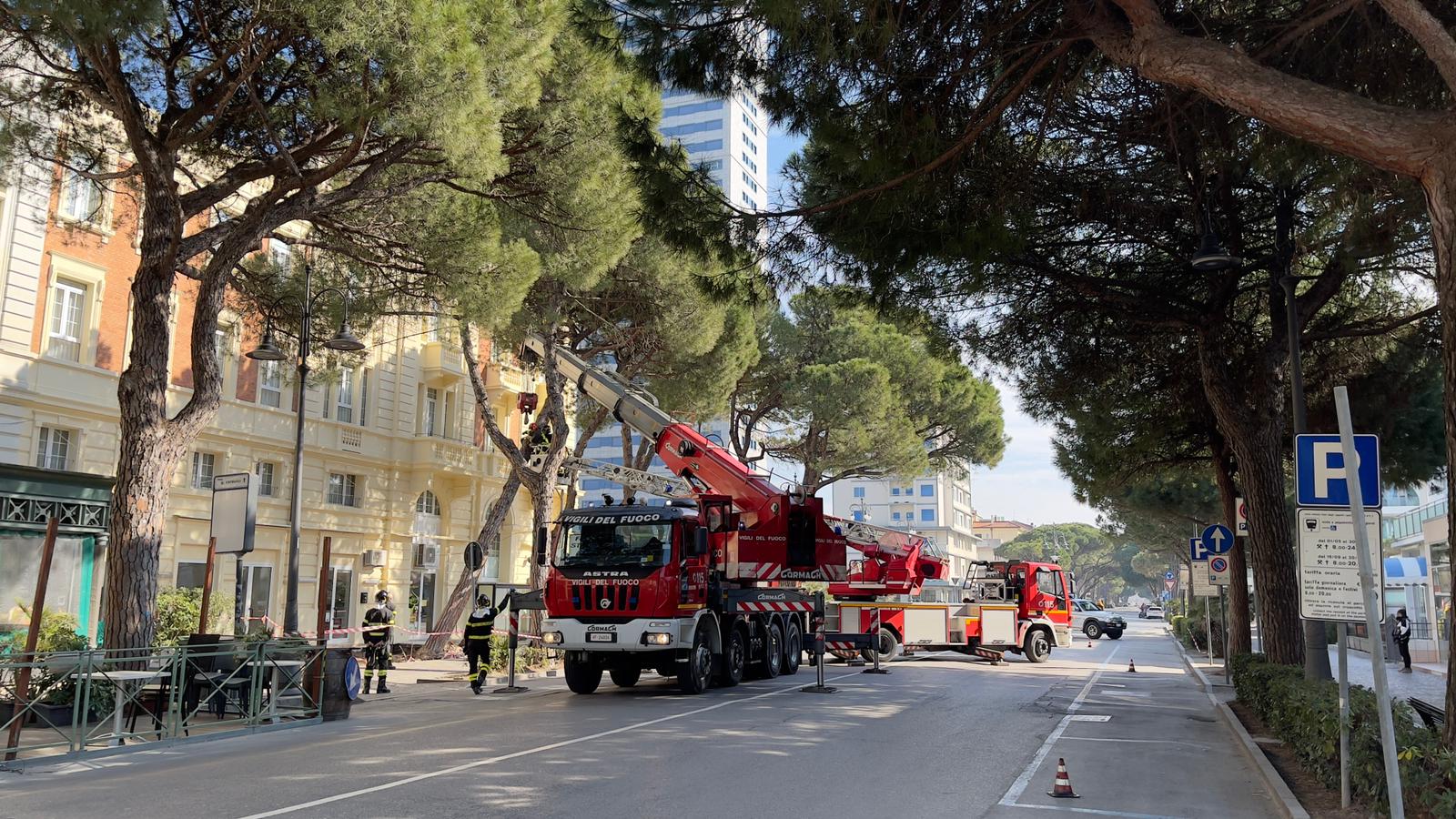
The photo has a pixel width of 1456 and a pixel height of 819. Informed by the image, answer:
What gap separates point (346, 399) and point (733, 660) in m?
17.0

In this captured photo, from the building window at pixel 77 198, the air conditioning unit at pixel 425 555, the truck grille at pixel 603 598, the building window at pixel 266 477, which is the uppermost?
the building window at pixel 77 198

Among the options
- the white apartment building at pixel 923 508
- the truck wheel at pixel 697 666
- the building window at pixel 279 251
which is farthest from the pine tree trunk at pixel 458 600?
the white apartment building at pixel 923 508

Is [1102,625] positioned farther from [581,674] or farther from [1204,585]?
[581,674]

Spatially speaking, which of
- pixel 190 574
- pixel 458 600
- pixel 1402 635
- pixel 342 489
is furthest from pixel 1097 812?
pixel 342 489

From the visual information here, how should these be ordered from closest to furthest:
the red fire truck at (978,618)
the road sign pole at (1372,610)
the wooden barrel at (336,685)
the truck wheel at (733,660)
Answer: the road sign pole at (1372,610) → the wooden barrel at (336,685) → the truck wheel at (733,660) → the red fire truck at (978,618)

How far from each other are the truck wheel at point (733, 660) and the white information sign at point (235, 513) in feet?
25.9

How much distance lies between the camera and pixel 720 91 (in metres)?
10.5

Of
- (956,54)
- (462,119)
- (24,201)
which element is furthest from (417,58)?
(24,201)

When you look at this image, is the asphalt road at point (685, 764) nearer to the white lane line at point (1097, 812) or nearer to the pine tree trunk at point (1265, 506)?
the white lane line at point (1097, 812)

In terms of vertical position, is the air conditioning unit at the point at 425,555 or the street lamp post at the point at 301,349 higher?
the street lamp post at the point at 301,349

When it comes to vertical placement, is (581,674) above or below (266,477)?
below

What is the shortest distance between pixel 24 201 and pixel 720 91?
17748 mm

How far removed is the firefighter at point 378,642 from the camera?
17.2m

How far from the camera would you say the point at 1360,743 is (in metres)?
7.46
